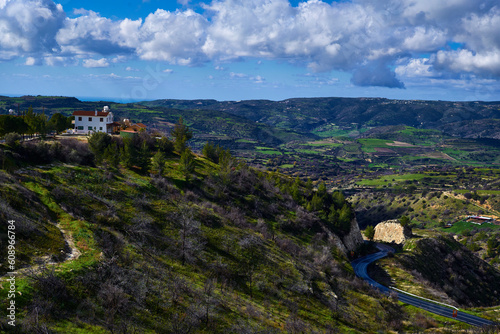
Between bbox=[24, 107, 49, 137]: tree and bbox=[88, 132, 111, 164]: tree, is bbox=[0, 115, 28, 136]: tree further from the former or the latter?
bbox=[88, 132, 111, 164]: tree

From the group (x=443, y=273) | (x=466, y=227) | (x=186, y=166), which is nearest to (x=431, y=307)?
(x=443, y=273)

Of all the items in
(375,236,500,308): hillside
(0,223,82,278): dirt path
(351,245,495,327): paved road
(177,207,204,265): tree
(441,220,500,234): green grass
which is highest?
(0,223,82,278): dirt path

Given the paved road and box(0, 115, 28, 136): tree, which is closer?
the paved road

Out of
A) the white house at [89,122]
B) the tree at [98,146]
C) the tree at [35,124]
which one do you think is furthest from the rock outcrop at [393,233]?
the tree at [35,124]

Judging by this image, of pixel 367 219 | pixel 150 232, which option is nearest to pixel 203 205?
pixel 150 232

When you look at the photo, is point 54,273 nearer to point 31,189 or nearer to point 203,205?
point 31,189

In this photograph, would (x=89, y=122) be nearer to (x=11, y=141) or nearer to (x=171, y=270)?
(x=11, y=141)

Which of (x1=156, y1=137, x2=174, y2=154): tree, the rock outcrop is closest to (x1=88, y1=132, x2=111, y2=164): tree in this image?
(x1=156, y1=137, x2=174, y2=154): tree

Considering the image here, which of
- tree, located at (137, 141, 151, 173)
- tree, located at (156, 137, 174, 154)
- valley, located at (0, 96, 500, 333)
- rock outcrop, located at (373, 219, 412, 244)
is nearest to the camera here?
valley, located at (0, 96, 500, 333)
